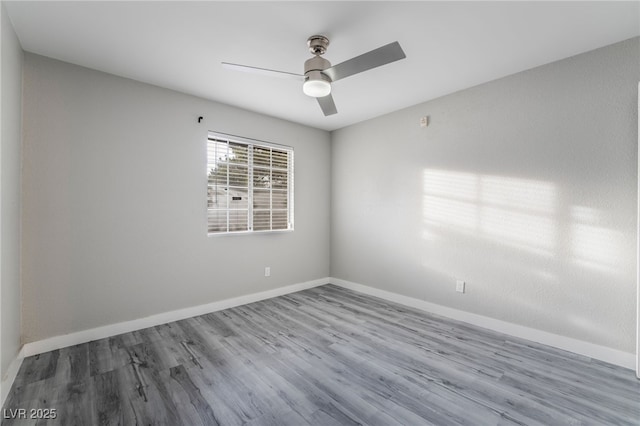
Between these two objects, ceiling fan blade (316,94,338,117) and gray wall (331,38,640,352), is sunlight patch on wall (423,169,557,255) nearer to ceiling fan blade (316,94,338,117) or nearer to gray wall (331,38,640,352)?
gray wall (331,38,640,352)

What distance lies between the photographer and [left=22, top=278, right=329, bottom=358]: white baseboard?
2453 mm

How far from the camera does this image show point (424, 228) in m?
3.57

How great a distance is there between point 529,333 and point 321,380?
208cm

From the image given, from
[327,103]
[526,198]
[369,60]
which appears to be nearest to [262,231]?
[327,103]

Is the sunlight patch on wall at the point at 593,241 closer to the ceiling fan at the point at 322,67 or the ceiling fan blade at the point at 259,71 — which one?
the ceiling fan at the point at 322,67

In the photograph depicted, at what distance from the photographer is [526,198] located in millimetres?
2768

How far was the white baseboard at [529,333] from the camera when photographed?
89.8 inches

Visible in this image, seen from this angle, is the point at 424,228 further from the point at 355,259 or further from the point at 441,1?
the point at 441,1

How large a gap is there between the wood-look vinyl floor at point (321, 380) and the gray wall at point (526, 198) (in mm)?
444

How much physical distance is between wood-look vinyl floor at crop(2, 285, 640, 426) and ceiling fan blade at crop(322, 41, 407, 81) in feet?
7.32

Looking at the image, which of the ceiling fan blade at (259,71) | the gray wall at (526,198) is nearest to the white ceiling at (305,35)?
the ceiling fan blade at (259,71)

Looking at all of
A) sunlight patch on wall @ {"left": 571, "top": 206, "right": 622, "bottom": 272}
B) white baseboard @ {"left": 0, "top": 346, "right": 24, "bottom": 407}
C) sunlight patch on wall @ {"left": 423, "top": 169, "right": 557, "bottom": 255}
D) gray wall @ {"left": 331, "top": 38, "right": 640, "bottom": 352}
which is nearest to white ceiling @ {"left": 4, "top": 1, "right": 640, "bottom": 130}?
gray wall @ {"left": 331, "top": 38, "right": 640, "bottom": 352}

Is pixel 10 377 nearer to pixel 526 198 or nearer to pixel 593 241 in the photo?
pixel 526 198

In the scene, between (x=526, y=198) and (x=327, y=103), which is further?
(x=526, y=198)
